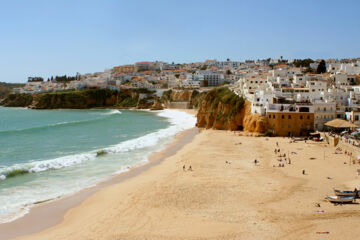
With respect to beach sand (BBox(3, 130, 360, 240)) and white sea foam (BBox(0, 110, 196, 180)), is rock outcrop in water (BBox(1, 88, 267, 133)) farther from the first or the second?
beach sand (BBox(3, 130, 360, 240))

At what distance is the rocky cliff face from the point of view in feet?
111

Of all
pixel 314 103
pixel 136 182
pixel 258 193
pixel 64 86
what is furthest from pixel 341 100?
pixel 64 86

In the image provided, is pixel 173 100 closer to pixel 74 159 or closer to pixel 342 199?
pixel 74 159

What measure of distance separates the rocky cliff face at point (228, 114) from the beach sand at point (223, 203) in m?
9.63

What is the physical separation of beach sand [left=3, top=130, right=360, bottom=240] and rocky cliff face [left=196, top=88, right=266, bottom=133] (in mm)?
9626

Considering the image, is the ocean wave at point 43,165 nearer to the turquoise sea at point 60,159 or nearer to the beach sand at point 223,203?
the turquoise sea at point 60,159

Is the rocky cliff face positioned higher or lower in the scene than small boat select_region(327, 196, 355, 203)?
higher

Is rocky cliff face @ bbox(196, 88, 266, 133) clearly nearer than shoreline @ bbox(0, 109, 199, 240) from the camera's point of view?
No

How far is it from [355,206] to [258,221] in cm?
451

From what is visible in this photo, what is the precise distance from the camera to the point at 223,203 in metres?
15.0

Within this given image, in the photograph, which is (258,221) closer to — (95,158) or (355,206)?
(355,206)

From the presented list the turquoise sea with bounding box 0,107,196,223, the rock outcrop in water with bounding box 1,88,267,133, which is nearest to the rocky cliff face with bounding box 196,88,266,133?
the rock outcrop in water with bounding box 1,88,267,133

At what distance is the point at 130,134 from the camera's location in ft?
131

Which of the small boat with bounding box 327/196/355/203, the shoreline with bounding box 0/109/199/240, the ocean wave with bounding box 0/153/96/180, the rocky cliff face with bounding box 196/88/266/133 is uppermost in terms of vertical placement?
the rocky cliff face with bounding box 196/88/266/133
